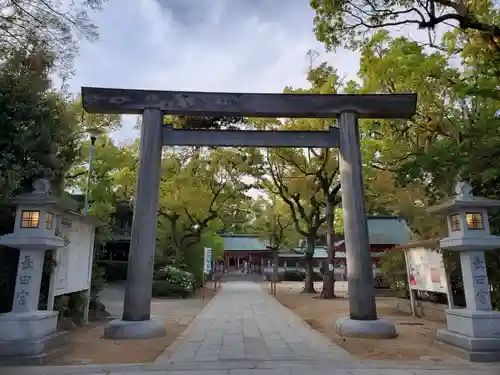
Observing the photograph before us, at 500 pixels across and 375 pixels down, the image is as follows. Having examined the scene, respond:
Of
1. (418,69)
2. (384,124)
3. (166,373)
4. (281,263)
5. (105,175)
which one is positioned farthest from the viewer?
(281,263)

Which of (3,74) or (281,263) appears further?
(281,263)

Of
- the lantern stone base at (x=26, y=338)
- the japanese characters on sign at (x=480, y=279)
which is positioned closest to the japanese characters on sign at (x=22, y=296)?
the lantern stone base at (x=26, y=338)

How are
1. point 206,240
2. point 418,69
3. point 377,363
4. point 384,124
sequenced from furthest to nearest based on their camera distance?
1. point 206,240
2. point 384,124
3. point 418,69
4. point 377,363

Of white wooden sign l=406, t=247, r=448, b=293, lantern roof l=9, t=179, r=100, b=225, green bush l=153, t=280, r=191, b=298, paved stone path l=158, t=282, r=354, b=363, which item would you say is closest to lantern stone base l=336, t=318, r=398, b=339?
paved stone path l=158, t=282, r=354, b=363

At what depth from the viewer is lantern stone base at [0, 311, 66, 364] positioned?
5434mm

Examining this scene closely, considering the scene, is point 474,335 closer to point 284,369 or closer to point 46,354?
point 284,369

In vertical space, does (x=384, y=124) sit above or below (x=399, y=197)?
above

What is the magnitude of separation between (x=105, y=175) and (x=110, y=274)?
11538mm

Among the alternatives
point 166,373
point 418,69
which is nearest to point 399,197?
point 418,69

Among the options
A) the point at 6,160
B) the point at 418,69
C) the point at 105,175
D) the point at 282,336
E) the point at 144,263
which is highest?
the point at 418,69

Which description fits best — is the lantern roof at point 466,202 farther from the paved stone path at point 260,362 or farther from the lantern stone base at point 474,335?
the paved stone path at point 260,362

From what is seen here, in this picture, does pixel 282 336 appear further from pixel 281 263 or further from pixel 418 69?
pixel 281 263

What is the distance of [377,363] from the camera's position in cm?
538

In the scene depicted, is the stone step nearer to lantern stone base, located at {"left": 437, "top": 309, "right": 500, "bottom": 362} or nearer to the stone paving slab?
the stone paving slab
